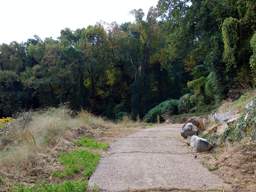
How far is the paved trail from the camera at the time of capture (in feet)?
24.8

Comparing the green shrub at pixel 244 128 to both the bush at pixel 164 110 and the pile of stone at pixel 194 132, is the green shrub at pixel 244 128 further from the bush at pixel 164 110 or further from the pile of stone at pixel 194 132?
the bush at pixel 164 110

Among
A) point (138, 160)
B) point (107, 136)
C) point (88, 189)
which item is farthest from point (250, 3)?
point (88, 189)

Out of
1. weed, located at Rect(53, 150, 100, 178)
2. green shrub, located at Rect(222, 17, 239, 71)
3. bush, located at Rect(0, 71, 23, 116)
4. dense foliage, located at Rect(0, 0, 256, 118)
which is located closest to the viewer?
weed, located at Rect(53, 150, 100, 178)

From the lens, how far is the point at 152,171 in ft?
29.1

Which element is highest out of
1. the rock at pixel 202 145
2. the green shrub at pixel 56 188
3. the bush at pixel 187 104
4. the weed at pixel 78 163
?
the bush at pixel 187 104

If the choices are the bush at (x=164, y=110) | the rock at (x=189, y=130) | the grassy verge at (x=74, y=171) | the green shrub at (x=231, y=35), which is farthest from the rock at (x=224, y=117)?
the bush at (x=164, y=110)

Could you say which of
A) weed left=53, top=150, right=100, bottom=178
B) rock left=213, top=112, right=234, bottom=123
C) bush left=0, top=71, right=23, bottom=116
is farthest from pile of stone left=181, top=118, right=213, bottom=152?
bush left=0, top=71, right=23, bottom=116

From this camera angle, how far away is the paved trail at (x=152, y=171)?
7.55 m

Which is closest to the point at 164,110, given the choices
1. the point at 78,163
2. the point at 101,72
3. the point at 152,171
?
the point at 101,72

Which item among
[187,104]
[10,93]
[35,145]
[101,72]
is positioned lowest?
[35,145]

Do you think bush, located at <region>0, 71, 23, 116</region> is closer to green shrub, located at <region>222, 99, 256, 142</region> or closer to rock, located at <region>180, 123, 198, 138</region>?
rock, located at <region>180, 123, 198, 138</region>

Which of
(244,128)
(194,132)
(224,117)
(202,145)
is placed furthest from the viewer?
(194,132)

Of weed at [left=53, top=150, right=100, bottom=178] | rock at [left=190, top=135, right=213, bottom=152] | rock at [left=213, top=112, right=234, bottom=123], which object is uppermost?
rock at [left=213, top=112, right=234, bottom=123]

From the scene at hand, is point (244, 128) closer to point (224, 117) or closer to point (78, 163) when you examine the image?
point (224, 117)
